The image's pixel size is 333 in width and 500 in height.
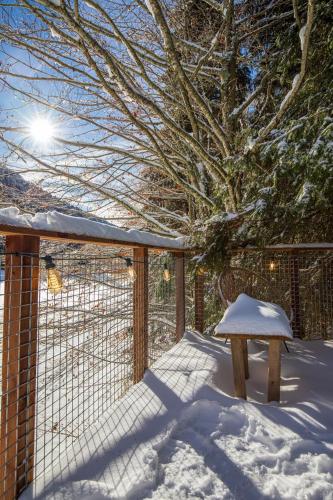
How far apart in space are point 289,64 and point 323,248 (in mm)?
2755

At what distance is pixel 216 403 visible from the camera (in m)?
2.28

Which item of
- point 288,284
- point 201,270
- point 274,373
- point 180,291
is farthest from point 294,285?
point 274,373

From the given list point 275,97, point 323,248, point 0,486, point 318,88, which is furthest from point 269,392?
point 275,97

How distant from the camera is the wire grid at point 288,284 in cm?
471

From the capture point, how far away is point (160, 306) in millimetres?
7262

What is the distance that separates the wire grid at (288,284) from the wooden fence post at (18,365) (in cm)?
340

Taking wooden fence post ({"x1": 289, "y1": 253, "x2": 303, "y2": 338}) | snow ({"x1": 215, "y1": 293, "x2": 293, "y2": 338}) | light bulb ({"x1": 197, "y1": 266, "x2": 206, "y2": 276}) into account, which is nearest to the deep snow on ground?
snow ({"x1": 215, "y1": 293, "x2": 293, "y2": 338})

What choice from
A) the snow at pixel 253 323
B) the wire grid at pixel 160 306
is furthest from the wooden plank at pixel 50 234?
the wire grid at pixel 160 306

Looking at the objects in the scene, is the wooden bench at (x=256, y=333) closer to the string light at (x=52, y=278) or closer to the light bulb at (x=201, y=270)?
the string light at (x=52, y=278)

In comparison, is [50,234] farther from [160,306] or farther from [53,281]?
[160,306]

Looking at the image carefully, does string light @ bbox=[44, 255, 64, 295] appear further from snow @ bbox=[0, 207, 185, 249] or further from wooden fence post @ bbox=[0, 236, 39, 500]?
snow @ bbox=[0, 207, 185, 249]

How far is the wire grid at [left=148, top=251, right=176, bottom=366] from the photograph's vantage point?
682cm

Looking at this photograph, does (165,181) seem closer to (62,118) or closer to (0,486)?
(62,118)

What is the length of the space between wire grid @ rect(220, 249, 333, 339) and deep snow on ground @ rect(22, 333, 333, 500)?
6.84ft
